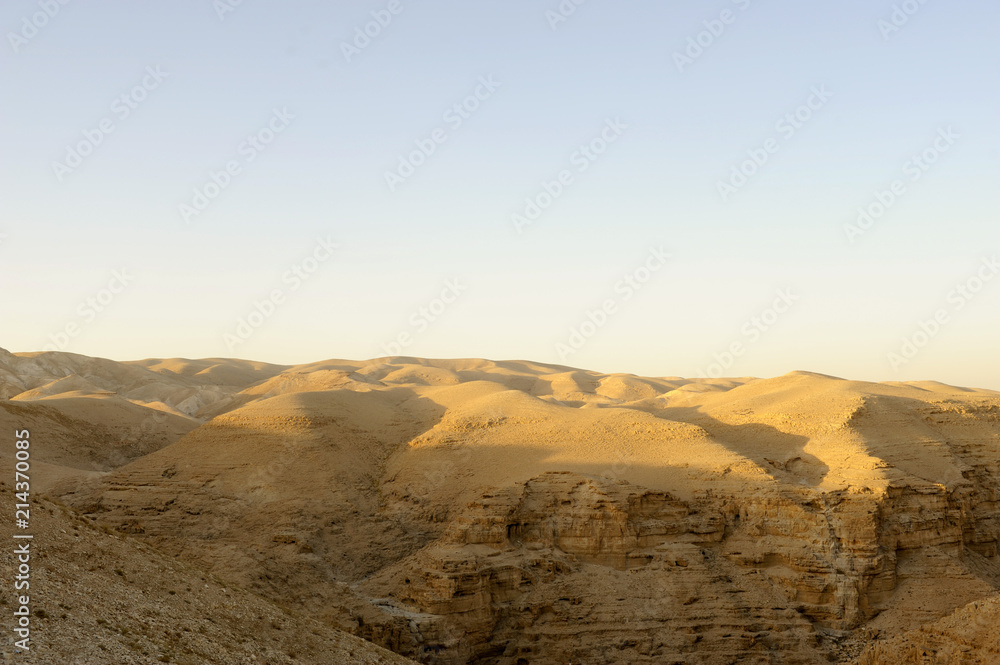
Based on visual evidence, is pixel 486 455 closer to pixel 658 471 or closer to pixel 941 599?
pixel 658 471

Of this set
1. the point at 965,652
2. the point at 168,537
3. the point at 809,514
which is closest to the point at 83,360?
the point at 168,537

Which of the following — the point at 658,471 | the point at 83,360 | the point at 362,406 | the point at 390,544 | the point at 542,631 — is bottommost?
the point at 542,631

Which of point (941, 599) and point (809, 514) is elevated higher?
point (809, 514)

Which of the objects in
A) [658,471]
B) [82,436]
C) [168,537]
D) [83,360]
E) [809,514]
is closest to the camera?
[809,514]

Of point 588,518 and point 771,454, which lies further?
point 771,454

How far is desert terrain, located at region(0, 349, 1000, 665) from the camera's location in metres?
17.0

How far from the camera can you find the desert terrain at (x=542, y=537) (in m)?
17.0

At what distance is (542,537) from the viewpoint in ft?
89.8

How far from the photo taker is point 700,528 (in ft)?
91.5

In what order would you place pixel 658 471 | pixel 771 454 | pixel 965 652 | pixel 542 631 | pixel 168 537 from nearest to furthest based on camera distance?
pixel 965 652
pixel 542 631
pixel 168 537
pixel 658 471
pixel 771 454

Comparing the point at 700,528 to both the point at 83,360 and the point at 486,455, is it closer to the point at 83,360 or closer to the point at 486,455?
the point at 486,455

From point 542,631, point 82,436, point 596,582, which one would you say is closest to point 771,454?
point 596,582

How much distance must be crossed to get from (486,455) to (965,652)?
67.2 feet

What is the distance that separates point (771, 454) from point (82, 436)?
36.7 metres
